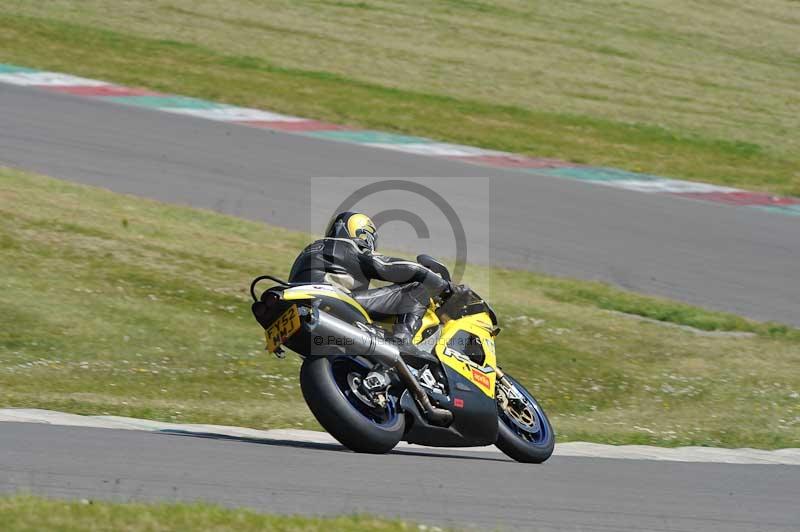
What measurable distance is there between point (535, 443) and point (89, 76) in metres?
16.1

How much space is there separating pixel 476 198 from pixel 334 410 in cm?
1144

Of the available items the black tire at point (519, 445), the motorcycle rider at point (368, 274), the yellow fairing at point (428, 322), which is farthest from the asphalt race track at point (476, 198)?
the motorcycle rider at point (368, 274)

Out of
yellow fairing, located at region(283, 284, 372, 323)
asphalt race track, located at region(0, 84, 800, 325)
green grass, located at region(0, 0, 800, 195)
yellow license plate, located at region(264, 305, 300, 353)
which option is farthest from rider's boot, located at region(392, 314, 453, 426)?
green grass, located at region(0, 0, 800, 195)

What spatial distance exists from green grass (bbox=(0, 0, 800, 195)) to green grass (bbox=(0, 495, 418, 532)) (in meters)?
16.4

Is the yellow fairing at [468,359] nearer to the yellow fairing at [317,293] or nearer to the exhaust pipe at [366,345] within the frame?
the exhaust pipe at [366,345]

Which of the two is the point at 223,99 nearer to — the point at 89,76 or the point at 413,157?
the point at 89,76

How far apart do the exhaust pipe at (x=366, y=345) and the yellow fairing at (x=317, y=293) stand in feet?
0.44

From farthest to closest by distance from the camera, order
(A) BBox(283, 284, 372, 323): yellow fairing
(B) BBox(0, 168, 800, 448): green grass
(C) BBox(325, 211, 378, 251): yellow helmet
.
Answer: (B) BBox(0, 168, 800, 448): green grass
(C) BBox(325, 211, 378, 251): yellow helmet
(A) BBox(283, 284, 372, 323): yellow fairing

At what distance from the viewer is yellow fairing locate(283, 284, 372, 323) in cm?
729

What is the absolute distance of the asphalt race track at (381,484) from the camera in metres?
5.97

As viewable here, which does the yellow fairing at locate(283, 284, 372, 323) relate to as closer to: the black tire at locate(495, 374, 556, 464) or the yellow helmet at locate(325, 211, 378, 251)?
the yellow helmet at locate(325, 211, 378, 251)

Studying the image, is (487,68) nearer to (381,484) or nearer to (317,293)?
(317,293)

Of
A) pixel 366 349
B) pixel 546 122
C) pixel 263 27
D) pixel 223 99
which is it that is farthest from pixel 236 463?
pixel 263 27

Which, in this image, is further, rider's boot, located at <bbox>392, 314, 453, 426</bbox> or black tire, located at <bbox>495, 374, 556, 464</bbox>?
black tire, located at <bbox>495, 374, 556, 464</bbox>
